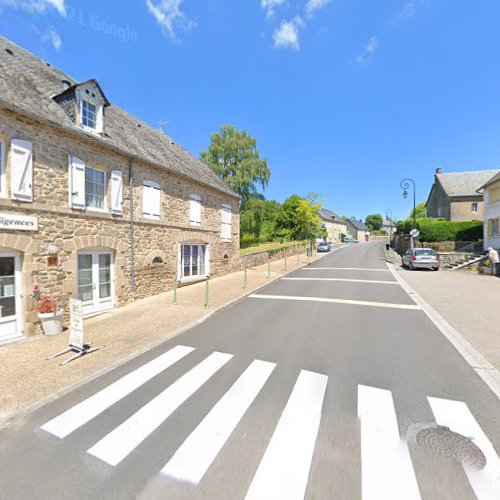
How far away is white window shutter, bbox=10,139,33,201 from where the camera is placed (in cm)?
612

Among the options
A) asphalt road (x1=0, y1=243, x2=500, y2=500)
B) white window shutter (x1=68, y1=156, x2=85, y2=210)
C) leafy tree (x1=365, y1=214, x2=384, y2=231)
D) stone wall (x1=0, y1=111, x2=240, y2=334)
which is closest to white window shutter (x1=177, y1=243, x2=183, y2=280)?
stone wall (x1=0, y1=111, x2=240, y2=334)

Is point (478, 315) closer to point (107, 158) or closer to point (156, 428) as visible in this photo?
point (156, 428)

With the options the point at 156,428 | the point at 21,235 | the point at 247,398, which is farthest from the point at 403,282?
the point at 21,235

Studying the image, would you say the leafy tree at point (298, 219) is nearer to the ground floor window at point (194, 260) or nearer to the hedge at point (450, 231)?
the hedge at point (450, 231)

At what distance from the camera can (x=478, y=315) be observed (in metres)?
7.18

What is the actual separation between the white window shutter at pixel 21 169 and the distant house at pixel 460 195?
38.8m

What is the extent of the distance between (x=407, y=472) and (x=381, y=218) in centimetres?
11610

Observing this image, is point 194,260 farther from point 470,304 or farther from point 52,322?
point 470,304

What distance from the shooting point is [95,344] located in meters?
5.62

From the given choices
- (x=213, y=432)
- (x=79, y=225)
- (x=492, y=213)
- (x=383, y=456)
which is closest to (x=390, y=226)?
(x=492, y=213)

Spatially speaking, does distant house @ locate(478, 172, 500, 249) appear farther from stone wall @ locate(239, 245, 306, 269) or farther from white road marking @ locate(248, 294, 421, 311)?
white road marking @ locate(248, 294, 421, 311)

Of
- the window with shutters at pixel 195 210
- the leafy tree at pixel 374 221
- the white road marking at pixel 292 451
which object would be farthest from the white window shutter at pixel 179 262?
the leafy tree at pixel 374 221

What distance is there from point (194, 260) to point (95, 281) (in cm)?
534

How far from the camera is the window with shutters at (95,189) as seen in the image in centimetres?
799
